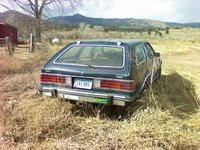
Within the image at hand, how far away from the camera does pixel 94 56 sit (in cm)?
598

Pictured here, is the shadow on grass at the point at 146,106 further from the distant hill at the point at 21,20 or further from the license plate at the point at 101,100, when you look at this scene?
the distant hill at the point at 21,20

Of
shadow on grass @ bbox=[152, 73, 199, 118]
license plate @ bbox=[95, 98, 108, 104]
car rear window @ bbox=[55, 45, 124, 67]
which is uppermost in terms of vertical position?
car rear window @ bbox=[55, 45, 124, 67]

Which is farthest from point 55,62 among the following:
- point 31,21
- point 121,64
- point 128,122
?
point 31,21

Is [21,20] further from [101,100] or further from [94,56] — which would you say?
[101,100]

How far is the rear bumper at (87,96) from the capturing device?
207 inches

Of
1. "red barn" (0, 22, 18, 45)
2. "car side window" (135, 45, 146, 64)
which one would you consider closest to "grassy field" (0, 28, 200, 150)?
"car side window" (135, 45, 146, 64)

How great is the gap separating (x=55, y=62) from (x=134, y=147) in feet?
7.87

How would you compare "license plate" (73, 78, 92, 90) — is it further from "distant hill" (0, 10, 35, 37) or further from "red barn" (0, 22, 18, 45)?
"distant hill" (0, 10, 35, 37)

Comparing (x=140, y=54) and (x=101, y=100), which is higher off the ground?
(x=140, y=54)

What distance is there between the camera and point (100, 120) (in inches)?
213

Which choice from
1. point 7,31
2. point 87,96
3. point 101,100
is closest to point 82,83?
point 87,96

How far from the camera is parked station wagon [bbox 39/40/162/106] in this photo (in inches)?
208

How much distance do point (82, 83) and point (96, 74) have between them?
12.4 inches

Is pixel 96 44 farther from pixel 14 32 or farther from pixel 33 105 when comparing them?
pixel 14 32
